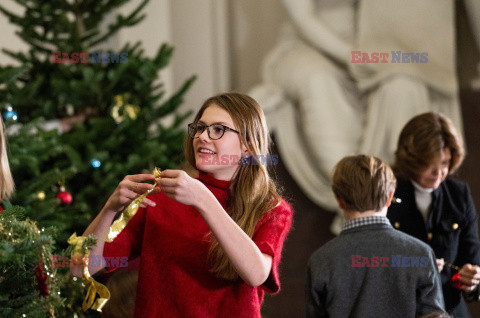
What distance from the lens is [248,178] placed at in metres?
1.75

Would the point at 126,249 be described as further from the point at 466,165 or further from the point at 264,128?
the point at 466,165

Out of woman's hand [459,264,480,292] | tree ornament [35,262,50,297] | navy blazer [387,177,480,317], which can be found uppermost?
tree ornament [35,262,50,297]

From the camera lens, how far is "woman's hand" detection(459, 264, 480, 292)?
8.05ft

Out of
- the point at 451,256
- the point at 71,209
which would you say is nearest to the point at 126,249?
the point at 71,209

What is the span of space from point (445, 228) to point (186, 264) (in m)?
1.32

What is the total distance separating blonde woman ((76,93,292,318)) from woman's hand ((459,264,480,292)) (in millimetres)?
1058

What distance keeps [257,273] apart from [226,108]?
0.48m

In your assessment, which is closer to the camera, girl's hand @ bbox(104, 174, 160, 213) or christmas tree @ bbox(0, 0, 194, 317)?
girl's hand @ bbox(104, 174, 160, 213)

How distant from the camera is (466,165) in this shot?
12.7ft

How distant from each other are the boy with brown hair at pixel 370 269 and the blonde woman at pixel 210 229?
0.45 m

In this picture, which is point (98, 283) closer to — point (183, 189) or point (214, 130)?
point (183, 189)

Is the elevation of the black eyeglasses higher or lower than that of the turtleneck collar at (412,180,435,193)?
higher

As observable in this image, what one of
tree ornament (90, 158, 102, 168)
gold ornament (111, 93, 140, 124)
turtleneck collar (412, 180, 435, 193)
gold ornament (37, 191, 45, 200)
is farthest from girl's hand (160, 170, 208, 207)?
gold ornament (111, 93, 140, 124)

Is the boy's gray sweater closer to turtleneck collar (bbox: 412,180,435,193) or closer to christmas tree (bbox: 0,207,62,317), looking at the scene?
turtleneck collar (bbox: 412,180,435,193)
